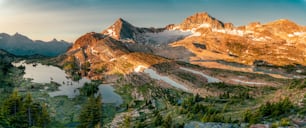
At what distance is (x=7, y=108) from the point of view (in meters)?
79.1

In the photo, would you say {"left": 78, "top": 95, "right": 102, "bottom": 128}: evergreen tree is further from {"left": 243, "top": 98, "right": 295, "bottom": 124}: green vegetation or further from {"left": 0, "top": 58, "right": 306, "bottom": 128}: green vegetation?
{"left": 243, "top": 98, "right": 295, "bottom": 124}: green vegetation

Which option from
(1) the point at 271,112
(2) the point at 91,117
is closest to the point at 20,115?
(2) the point at 91,117

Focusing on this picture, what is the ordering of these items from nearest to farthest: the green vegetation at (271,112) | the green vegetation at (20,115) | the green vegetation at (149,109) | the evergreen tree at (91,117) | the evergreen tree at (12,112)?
the green vegetation at (271,112) → the green vegetation at (149,109) → the evergreen tree at (12,112) → the green vegetation at (20,115) → the evergreen tree at (91,117)

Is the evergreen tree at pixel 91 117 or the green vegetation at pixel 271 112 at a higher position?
the green vegetation at pixel 271 112

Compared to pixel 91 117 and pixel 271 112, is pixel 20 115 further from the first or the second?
pixel 271 112

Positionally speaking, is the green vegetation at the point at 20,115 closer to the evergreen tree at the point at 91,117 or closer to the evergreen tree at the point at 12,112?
the evergreen tree at the point at 12,112

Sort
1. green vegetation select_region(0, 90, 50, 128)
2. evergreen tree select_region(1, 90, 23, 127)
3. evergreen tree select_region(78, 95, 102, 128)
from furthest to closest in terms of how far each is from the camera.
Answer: evergreen tree select_region(78, 95, 102, 128) → green vegetation select_region(0, 90, 50, 128) → evergreen tree select_region(1, 90, 23, 127)

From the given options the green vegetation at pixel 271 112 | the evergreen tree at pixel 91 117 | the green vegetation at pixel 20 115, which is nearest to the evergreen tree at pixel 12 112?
the green vegetation at pixel 20 115

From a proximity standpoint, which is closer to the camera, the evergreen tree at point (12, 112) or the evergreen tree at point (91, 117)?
the evergreen tree at point (12, 112)

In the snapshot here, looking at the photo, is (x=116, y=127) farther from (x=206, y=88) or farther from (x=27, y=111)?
(x=206, y=88)

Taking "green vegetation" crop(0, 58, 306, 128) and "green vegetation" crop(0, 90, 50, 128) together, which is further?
"green vegetation" crop(0, 90, 50, 128)

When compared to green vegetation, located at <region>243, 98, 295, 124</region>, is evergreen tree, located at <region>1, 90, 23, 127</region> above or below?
below

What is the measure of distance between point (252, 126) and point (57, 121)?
3099 inches

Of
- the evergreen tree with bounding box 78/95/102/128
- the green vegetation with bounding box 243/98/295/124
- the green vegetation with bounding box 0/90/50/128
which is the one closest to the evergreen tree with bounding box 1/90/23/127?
the green vegetation with bounding box 0/90/50/128
